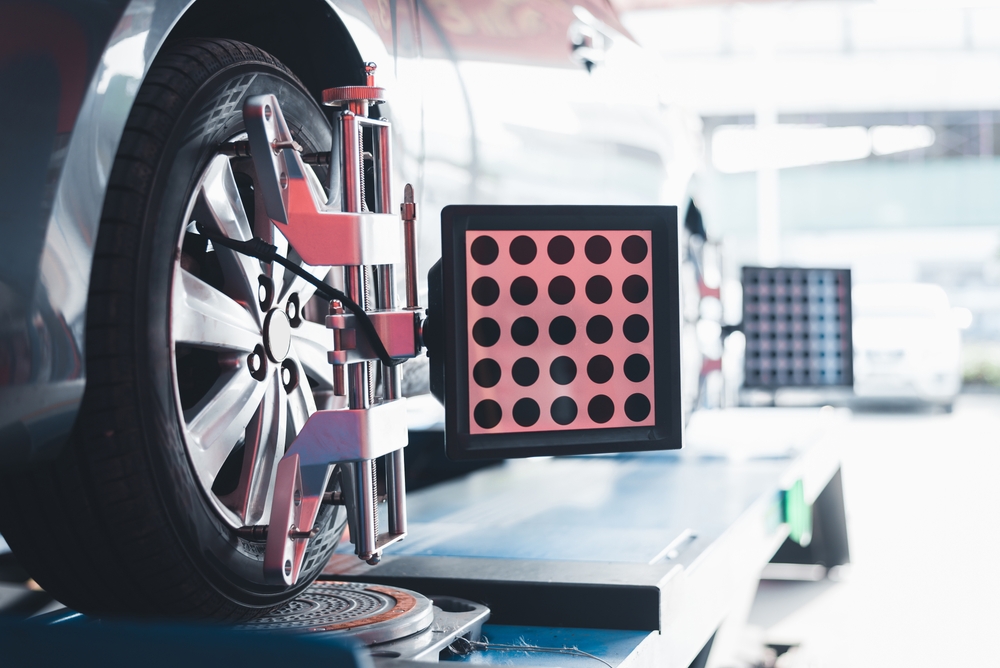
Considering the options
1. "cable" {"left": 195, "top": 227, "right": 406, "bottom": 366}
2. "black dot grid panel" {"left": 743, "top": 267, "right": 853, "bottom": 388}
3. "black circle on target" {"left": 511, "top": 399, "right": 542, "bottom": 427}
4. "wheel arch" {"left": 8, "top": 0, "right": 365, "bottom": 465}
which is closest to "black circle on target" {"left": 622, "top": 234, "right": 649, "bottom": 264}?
"black circle on target" {"left": 511, "top": 399, "right": 542, "bottom": 427}

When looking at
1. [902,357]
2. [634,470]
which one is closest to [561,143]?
[634,470]

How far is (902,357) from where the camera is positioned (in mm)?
10305

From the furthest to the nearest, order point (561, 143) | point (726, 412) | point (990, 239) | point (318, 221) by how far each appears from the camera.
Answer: point (990, 239)
point (726, 412)
point (561, 143)
point (318, 221)

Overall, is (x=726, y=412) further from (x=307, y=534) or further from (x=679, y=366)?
(x=307, y=534)

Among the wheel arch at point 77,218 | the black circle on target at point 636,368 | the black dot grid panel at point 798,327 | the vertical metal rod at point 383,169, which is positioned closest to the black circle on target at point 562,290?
the black circle on target at point 636,368

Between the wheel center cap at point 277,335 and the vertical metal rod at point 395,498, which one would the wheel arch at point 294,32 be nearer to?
the wheel center cap at point 277,335

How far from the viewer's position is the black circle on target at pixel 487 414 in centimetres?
112

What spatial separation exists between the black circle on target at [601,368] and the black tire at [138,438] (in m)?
0.44

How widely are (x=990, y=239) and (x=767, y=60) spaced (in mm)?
8067

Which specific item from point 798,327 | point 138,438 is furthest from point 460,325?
point 798,327

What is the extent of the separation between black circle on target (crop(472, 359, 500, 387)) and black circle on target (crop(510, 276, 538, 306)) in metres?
0.08

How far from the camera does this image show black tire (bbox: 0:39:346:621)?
90 centimetres

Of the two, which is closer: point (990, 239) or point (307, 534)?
point (307, 534)

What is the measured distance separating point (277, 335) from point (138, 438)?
0.26 meters
